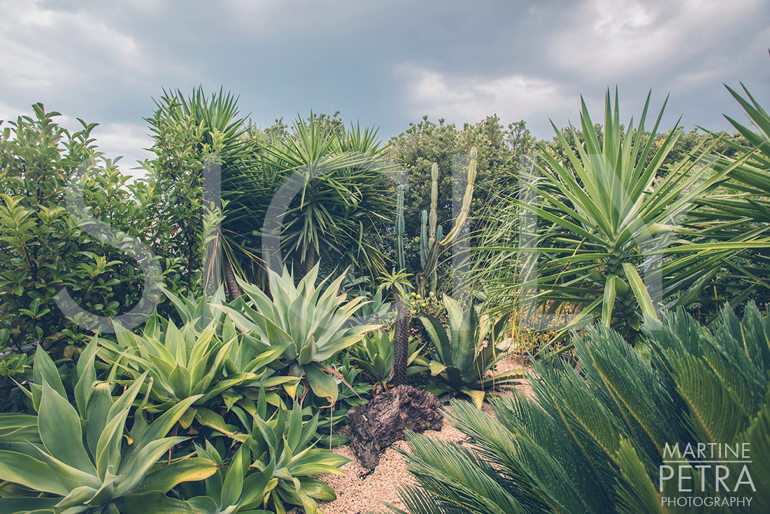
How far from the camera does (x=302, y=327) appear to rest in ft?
7.50

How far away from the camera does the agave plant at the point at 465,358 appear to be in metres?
2.93

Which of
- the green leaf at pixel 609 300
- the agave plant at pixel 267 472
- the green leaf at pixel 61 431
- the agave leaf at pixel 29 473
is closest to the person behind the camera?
the agave leaf at pixel 29 473

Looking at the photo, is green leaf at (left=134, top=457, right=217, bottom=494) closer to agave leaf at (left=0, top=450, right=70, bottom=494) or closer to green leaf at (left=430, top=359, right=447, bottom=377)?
agave leaf at (left=0, top=450, right=70, bottom=494)

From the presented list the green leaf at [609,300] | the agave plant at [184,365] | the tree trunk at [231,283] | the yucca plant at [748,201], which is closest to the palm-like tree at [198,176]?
the tree trunk at [231,283]

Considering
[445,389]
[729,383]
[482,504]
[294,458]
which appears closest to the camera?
[729,383]

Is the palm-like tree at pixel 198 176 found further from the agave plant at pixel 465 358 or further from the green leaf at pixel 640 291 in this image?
the green leaf at pixel 640 291

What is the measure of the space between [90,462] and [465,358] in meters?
2.56

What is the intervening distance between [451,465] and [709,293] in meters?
2.73

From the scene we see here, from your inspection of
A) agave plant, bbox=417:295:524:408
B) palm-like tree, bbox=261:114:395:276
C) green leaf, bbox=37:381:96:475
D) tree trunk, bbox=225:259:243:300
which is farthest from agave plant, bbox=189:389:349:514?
palm-like tree, bbox=261:114:395:276

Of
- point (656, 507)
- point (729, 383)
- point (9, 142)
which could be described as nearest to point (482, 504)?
point (656, 507)

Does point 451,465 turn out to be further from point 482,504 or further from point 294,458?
point 294,458

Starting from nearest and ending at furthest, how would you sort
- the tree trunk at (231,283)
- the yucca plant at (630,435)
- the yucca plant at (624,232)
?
the yucca plant at (630,435)
the yucca plant at (624,232)
the tree trunk at (231,283)

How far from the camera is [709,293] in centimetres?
244

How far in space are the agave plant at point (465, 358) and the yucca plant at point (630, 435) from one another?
6.32ft
